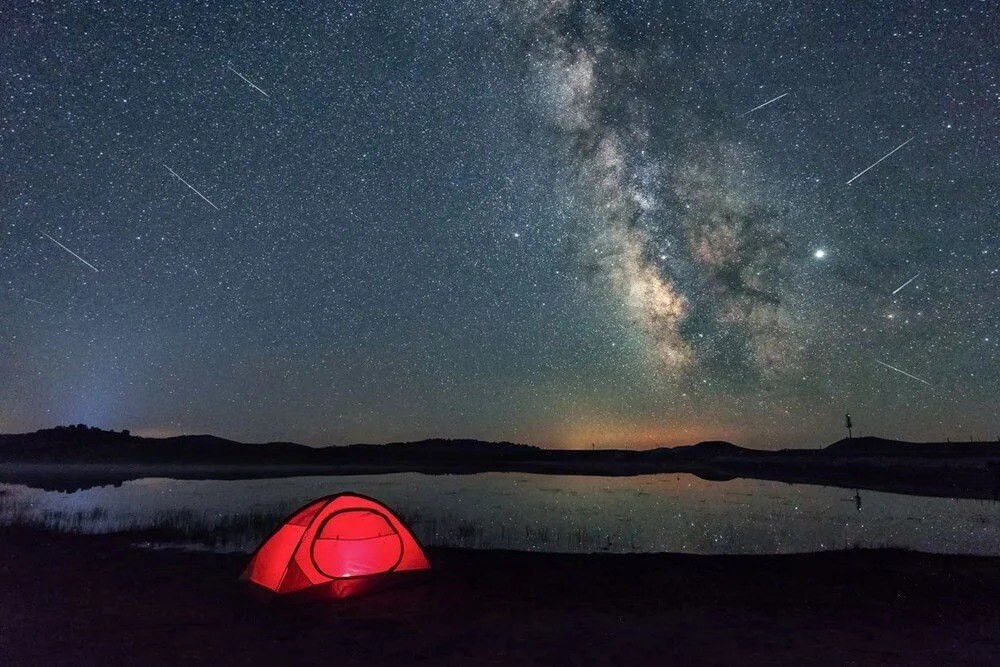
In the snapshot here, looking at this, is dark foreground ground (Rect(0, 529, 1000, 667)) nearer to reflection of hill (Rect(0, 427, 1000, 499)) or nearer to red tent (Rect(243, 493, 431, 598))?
red tent (Rect(243, 493, 431, 598))

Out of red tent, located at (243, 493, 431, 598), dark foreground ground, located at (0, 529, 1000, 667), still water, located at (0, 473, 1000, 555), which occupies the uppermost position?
red tent, located at (243, 493, 431, 598)

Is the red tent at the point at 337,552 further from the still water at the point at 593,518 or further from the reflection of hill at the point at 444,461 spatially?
the reflection of hill at the point at 444,461

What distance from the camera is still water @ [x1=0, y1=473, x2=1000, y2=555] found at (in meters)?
17.8

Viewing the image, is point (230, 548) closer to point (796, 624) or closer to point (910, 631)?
point (796, 624)

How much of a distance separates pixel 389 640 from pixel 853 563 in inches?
445

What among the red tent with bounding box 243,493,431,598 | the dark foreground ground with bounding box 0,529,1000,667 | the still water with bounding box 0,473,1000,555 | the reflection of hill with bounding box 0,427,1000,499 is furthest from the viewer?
the reflection of hill with bounding box 0,427,1000,499

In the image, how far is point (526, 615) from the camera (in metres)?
8.95

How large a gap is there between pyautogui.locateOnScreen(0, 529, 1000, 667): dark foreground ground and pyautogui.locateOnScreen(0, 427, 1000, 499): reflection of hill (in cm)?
3563

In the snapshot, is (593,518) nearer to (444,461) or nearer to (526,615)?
(526,615)

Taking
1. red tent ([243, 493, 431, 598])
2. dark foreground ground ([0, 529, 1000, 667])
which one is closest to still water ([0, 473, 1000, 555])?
dark foreground ground ([0, 529, 1000, 667])

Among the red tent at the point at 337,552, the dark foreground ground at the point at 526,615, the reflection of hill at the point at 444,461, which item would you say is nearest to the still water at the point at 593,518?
the dark foreground ground at the point at 526,615

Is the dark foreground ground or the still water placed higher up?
the dark foreground ground

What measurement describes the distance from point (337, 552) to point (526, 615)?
3.42m

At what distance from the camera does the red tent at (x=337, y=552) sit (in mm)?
9508
